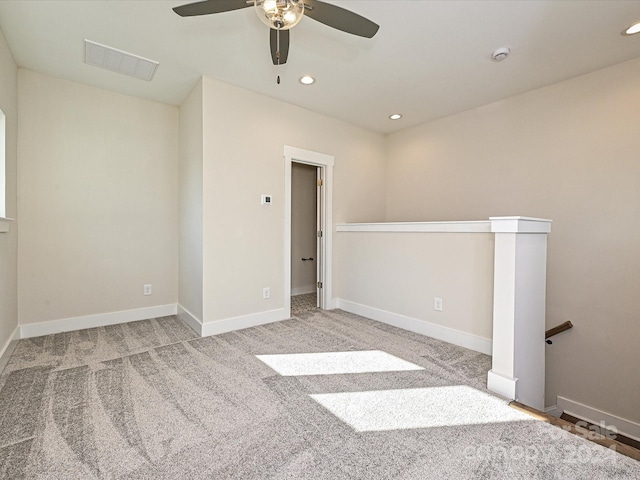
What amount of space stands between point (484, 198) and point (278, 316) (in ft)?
9.84

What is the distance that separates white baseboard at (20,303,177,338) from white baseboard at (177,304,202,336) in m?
0.21

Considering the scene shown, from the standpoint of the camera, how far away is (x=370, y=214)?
479 cm

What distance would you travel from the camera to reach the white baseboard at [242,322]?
3215 mm

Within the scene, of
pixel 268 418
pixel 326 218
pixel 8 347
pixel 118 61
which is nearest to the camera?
pixel 268 418

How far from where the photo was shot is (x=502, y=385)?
2.13m

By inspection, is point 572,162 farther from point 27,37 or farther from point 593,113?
point 27,37

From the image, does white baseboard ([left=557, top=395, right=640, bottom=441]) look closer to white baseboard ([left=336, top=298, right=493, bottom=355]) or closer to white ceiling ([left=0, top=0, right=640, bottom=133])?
white baseboard ([left=336, top=298, right=493, bottom=355])

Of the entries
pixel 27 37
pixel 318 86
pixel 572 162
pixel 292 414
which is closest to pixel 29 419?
pixel 292 414

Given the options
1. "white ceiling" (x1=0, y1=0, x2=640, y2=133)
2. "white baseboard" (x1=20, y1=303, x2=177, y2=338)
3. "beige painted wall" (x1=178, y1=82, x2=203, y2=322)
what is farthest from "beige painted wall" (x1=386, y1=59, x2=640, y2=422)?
"white baseboard" (x1=20, y1=303, x2=177, y2=338)

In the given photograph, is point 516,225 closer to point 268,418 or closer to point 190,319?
point 268,418

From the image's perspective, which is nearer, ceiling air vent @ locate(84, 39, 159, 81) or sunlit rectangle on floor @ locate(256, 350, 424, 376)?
sunlit rectangle on floor @ locate(256, 350, 424, 376)

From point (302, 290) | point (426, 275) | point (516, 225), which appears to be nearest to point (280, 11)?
point (516, 225)

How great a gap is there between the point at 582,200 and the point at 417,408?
2.75 meters

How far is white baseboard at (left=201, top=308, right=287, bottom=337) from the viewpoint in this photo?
3.21m
